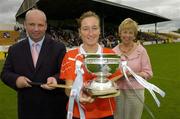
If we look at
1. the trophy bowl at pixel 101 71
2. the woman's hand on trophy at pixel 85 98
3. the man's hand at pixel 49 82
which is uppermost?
the trophy bowl at pixel 101 71

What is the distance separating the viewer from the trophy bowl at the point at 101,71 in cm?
290

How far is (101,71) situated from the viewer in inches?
116

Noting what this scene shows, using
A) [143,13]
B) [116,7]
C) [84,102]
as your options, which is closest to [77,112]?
[84,102]

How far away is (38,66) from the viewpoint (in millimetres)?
3740

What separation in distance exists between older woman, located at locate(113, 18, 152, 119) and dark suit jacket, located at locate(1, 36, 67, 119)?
969 mm

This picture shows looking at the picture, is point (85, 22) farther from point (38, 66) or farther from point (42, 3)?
point (42, 3)

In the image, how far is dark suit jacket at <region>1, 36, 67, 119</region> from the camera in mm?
3746

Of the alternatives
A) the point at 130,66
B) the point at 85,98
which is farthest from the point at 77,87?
the point at 130,66

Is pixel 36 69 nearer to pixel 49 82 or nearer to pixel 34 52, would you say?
pixel 34 52

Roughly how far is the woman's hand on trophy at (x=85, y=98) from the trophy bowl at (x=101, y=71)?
0.14ft

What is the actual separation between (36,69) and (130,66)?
1.25 metres

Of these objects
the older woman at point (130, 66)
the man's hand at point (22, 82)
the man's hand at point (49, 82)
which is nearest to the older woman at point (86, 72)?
the man's hand at point (49, 82)

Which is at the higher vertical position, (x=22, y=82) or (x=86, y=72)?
(x=86, y=72)

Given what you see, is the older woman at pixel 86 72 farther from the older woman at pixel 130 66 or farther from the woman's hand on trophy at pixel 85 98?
the older woman at pixel 130 66
